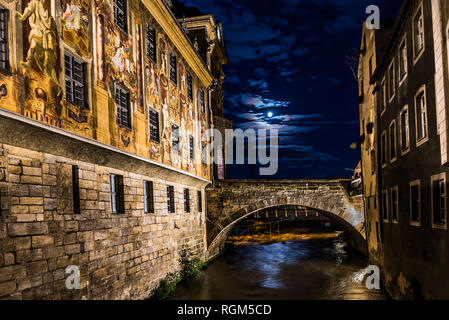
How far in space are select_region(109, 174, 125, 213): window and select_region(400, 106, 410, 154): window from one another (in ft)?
27.4

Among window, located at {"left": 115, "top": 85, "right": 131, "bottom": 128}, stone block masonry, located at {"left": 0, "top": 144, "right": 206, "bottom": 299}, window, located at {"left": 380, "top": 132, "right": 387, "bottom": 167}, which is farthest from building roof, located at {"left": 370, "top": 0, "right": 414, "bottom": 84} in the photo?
stone block masonry, located at {"left": 0, "top": 144, "right": 206, "bottom": 299}

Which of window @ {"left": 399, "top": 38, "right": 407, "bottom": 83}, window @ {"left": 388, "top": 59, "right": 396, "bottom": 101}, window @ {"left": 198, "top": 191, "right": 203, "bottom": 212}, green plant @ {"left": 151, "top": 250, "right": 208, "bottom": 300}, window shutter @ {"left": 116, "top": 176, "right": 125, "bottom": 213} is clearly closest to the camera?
window shutter @ {"left": 116, "top": 176, "right": 125, "bottom": 213}

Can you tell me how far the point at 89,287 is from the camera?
27.8ft

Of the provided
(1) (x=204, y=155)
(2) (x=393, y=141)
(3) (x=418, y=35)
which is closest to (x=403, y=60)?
(3) (x=418, y=35)

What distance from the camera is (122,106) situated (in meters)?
10.6

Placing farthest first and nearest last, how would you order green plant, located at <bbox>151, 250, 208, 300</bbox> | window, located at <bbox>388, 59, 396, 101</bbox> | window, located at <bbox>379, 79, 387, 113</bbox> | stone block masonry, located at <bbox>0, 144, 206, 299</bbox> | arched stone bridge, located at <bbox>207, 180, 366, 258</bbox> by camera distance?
arched stone bridge, located at <bbox>207, 180, 366, 258</bbox> → window, located at <bbox>379, 79, 387, 113</bbox> → green plant, located at <bbox>151, 250, 208, 300</bbox> → window, located at <bbox>388, 59, 396, 101</bbox> → stone block masonry, located at <bbox>0, 144, 206, 299</bbox>

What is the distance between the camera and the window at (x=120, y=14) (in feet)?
34.3

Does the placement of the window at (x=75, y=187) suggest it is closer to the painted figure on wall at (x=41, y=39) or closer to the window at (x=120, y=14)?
the painted figure on wall at (x=41, y=39)

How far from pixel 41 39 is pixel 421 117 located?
9037mm

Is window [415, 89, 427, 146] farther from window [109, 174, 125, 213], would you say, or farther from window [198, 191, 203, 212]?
window [198, 191, 203, 212]

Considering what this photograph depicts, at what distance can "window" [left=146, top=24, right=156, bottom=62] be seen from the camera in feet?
42.0

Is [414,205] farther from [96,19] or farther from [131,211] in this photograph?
[96,19]

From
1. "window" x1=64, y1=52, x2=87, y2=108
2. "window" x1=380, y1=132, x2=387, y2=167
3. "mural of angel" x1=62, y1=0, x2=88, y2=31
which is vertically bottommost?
"window" x1=380, y1=132, x2=387, y2=167

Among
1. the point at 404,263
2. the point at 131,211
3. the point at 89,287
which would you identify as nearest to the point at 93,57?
the point at 131,211
